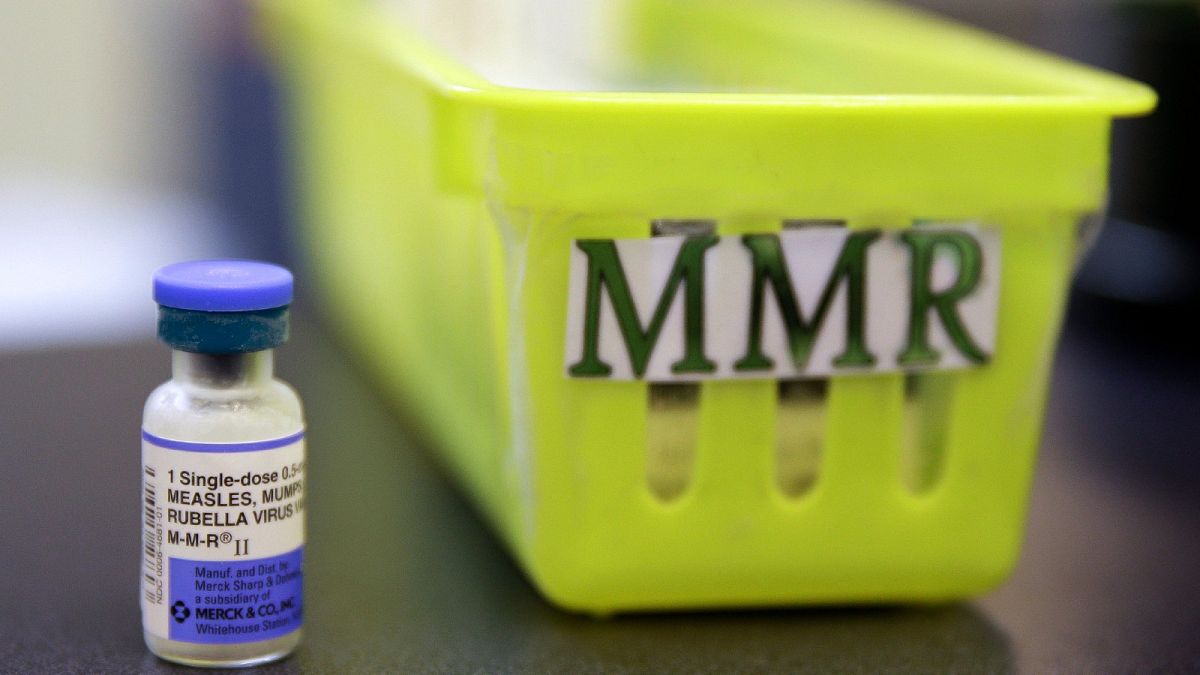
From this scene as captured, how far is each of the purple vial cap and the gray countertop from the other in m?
0.15

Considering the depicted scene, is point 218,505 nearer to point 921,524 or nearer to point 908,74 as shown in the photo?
point 921,524

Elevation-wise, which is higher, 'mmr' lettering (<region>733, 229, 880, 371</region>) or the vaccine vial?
'mmr' lettering (<region>733, 229, 880, 371</region>)

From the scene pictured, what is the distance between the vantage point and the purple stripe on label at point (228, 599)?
591 millimetres

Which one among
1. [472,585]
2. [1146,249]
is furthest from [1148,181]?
[472,585]

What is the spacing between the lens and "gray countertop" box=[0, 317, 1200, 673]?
2.11ft

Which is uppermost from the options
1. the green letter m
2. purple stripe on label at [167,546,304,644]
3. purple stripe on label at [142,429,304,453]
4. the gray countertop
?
the green letter m

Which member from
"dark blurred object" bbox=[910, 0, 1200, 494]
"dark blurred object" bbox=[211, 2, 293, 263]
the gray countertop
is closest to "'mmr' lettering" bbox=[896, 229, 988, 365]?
the gray countertop

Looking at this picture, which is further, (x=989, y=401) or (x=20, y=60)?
(x=20, y=60)

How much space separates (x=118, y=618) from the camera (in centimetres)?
67

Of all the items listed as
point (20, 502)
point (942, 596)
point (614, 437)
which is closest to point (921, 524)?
point (942, 596)

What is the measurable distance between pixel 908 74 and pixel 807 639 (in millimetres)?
396

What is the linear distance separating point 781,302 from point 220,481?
0.81 ft

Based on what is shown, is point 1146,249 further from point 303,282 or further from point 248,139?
point 248,139

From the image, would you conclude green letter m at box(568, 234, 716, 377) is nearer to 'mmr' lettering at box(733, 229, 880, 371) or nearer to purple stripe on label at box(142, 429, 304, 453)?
'mmr' lettering at box(733, 229, 880, 371)
